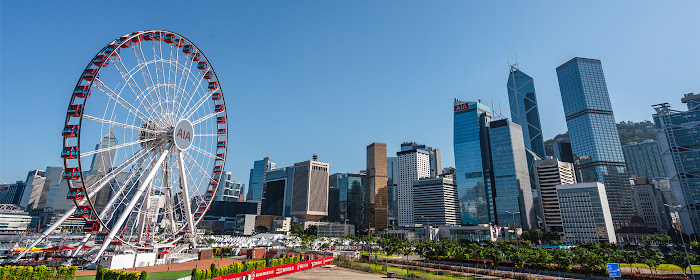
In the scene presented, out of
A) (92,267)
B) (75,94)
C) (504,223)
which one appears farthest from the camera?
(504,223)

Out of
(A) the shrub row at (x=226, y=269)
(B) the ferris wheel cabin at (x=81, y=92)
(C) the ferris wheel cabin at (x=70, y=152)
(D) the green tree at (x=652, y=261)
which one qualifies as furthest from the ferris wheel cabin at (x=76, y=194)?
(D) the green tree at (x=652, y=261)

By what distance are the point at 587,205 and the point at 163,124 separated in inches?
6376

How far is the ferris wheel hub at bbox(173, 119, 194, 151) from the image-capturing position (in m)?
53.6

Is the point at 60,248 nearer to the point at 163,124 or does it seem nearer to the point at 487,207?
the point at 163,124

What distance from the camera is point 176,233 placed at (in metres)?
63.0

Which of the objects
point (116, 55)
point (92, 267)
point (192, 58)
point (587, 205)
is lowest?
point (92, 267)

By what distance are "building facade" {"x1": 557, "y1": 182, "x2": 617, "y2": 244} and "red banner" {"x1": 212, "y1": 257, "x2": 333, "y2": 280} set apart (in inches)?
5076

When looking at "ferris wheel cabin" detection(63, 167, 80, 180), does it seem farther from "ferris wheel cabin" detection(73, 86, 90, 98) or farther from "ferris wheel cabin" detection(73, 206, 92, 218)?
"ferris wheel cabin" detection(73, 86, 90, 98)

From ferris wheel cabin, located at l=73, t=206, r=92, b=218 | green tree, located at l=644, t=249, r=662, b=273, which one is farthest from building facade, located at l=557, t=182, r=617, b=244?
ferris wheel cabin, located at l=73, t=206, r=92, b=218

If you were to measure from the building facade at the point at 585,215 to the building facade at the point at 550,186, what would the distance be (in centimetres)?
3062

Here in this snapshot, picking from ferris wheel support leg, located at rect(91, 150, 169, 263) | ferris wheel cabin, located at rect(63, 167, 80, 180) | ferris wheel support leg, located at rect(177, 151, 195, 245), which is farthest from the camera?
ferris wheel support leg, located at rect(177, 151, 195, 245)

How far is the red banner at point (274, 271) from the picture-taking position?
42.5 meters

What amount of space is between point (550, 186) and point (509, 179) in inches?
900

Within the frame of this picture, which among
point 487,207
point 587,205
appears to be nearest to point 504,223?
point 487,207
